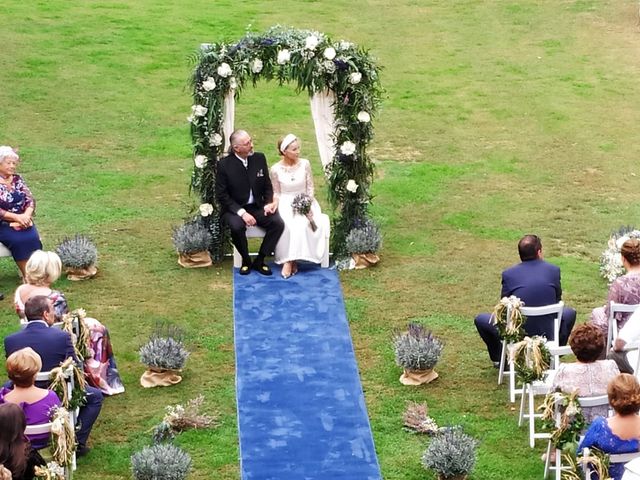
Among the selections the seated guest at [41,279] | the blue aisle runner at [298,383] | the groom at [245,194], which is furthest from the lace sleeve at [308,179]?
the seated guest at [41,279]

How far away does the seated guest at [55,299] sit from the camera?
36.6ft

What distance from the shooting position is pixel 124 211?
55.7ft

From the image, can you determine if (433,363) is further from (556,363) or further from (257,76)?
(257,76)

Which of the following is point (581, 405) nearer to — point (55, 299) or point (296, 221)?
point (55, 299)

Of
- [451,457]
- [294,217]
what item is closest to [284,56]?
[294,217]

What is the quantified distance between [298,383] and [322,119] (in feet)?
15.2

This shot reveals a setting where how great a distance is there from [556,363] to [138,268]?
252 inches

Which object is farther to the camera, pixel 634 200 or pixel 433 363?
pixel 634 200

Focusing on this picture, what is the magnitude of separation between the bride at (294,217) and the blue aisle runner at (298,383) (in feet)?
0.80

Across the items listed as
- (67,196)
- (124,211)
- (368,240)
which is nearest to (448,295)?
(368,240)

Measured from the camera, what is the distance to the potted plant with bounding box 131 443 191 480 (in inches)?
377

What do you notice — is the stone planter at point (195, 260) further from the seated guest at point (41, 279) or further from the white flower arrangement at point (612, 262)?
the white flower arrangement at point (612, 262)

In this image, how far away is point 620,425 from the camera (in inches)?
334

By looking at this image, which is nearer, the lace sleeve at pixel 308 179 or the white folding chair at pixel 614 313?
the white folding chair at pixel 614 313
